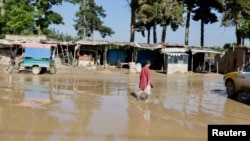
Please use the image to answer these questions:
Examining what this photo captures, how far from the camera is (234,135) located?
646 cm

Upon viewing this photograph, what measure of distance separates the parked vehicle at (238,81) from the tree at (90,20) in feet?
156

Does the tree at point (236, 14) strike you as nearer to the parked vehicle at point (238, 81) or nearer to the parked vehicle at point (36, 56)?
the parked vehicle at point (36, 56)

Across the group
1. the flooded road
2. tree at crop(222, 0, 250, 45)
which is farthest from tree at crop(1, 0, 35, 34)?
the flooded road

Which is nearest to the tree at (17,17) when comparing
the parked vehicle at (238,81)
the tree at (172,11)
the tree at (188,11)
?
the tree at (172,11)

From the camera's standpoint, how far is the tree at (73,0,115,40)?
63803 mm

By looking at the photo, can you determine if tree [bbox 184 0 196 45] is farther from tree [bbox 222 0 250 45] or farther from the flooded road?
the flooded road

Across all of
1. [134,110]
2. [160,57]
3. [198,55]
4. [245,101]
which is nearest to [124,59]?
[160,57]

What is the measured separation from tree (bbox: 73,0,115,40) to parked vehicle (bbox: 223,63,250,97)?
47.4 metres

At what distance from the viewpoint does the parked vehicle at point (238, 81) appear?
15070 mm

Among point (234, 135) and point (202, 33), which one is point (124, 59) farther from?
point (234, 135)

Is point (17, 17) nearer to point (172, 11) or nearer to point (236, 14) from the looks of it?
point (172, 11)

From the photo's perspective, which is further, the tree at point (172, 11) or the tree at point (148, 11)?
the tree at point (172, 11)

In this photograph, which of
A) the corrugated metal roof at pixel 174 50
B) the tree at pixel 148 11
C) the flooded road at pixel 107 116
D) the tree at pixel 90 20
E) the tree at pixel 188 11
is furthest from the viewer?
the tree at pixel 90 20

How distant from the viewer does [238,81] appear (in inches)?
622
